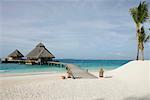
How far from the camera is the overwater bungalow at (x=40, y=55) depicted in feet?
124

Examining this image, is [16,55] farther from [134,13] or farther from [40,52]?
[134,13]

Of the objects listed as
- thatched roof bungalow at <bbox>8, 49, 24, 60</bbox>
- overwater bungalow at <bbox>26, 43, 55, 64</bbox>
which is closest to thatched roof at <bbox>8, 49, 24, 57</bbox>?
thatched roof bungalow at <bbox>8, 49, 24, 60</bbox>

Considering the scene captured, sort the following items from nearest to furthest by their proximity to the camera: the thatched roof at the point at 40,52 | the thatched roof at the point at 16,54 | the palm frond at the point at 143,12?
the palm frond at the point at 143,12, the thatched roof at the point at 40,52, the thatched roof at the point at 16,54

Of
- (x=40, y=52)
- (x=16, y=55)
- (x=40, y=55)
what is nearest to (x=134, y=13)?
(x=40, y=55)

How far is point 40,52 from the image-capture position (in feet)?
125

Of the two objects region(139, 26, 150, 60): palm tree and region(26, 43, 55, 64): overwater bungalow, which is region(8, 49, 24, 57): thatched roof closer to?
region(26, 43, 55, 64): overwater bungalow

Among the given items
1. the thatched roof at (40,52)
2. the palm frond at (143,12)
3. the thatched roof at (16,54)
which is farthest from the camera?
the thatched roof at (16,54)

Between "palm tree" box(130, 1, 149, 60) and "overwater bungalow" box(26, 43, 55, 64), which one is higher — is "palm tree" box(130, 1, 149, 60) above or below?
above

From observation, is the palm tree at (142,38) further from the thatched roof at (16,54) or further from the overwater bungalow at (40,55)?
the thatched roof at (16,54)

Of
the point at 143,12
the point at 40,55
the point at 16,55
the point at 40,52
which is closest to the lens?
the point at 143,12

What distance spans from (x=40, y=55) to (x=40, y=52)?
69cm

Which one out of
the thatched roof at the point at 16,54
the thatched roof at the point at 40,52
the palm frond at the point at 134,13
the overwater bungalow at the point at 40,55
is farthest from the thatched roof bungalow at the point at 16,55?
the palm frond at the point at 134,13

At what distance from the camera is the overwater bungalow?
124 ft

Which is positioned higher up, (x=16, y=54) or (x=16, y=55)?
(x=16, y=54)
